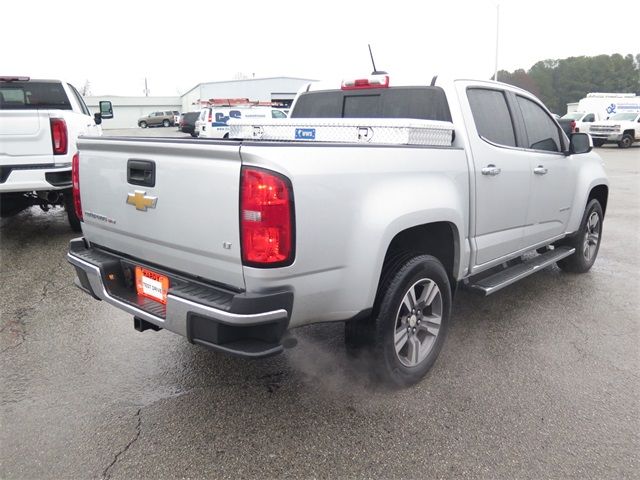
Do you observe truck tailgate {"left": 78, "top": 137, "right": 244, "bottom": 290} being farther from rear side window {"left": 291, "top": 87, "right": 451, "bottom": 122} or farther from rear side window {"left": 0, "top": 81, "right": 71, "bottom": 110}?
rear side window {"left": 0, "top": 81, "right": 71, "bottom": 110}

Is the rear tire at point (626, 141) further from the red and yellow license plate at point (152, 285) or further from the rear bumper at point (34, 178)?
the red and yellow license plate at point (152, 285)

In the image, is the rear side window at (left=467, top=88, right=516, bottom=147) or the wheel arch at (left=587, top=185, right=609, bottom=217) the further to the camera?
the wheel arch at (left=587, top=185, right=609, bottom=217)

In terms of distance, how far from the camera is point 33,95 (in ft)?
23.6

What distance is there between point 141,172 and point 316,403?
1.64m

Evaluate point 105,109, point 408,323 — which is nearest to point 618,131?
point 105,109

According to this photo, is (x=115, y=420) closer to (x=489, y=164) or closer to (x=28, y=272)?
(x=489, y=164)

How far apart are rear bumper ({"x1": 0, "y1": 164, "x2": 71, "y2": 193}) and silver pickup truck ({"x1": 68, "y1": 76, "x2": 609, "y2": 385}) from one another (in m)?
3.03

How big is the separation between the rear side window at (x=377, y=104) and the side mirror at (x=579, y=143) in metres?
1.83

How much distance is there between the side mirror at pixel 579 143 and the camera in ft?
15.4

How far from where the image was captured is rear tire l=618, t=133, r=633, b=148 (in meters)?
25.7

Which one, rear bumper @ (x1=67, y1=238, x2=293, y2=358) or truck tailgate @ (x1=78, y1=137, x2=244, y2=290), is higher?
truck tailgate @ (x1=78, y1=137, x2=244, y2=290)

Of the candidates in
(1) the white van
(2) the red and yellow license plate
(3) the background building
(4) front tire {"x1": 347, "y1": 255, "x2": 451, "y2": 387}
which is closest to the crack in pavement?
(2) the red and yellow license plate

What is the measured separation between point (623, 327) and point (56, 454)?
412 cm

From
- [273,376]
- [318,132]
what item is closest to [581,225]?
[318,132]
